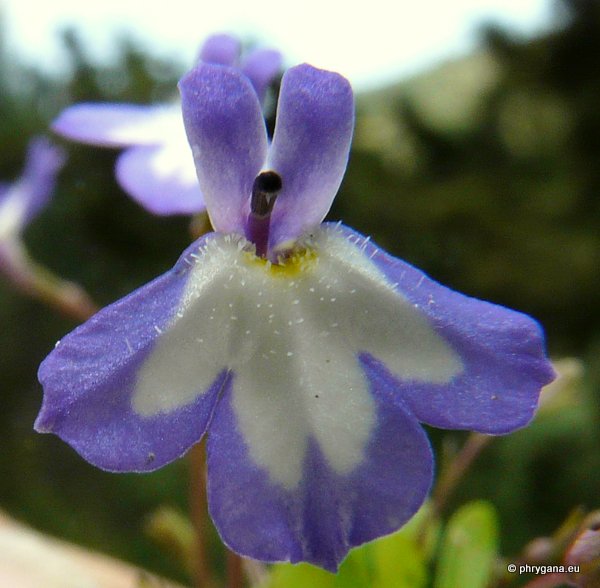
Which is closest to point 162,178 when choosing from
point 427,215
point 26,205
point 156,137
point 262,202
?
point 156,137

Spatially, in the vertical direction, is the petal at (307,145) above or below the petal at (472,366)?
above

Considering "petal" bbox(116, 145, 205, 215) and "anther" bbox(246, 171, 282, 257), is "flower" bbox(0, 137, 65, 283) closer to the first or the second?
"petal" bbox(116, 145, 205, 215)

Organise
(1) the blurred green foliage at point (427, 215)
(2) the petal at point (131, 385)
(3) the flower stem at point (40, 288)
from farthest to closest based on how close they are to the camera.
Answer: (1) the blurred green foliage at point (427, 215), (3) the flower stem at point (40, 288), (2) the petal at point (131, 385)

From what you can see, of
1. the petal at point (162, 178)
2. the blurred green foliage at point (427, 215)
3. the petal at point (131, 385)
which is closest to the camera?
the petal at point (131, 385)

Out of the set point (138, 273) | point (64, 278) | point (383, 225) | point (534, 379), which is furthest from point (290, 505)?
point (64, 278)

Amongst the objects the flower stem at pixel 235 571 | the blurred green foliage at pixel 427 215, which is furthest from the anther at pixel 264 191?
the blurred green foliage at pixel 427 215

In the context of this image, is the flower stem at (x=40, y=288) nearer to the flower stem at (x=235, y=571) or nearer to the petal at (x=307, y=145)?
the flower stem at (x=235, y=571)
